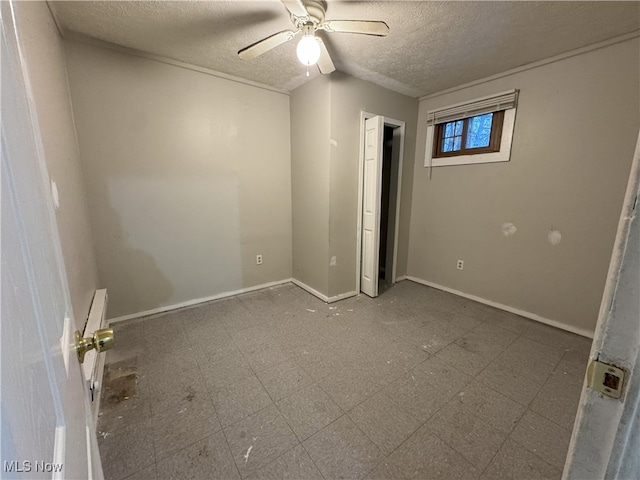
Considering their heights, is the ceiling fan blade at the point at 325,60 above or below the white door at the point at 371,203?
above

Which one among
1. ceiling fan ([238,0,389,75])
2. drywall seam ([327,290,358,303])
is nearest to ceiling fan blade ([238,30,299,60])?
ceiling fan ([238,0,389,75])

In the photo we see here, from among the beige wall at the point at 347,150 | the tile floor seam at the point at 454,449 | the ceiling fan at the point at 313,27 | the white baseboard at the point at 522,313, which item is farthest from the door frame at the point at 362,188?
the tile floor seam at the point at 454,449

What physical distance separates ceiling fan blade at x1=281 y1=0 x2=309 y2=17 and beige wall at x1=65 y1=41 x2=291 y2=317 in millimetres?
1388

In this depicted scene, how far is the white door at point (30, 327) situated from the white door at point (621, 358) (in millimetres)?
812

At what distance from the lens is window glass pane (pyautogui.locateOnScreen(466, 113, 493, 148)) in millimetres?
2650

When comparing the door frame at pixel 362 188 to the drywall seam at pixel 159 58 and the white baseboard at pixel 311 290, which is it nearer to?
the white baseboard at pixel 311 290

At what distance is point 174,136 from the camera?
240 centimetres

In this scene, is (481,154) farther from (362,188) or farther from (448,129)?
(362,188)

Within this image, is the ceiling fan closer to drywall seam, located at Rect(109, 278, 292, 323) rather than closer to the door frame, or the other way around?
the door frame

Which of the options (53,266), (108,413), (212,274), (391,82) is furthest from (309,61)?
(108,413)

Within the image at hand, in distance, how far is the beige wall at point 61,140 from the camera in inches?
48.1

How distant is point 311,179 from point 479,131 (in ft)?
6.17

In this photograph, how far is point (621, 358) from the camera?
44 cm

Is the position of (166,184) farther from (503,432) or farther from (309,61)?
(503,432)
